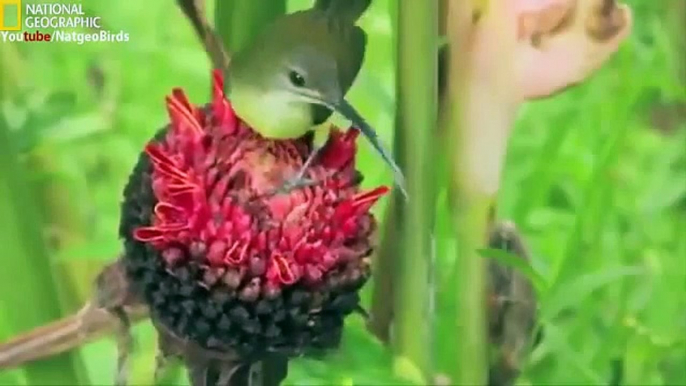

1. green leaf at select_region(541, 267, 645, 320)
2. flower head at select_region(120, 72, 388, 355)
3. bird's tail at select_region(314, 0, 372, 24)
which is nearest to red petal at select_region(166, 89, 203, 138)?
flower head at select_region(120, 72, 388, 355)

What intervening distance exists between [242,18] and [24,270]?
0.70ft

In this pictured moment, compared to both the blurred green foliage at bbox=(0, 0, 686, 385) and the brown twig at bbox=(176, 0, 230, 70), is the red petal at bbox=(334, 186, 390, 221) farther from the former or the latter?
the brown twig at bbox=(176, 0, 230, 70)

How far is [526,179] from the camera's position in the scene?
0.69 m

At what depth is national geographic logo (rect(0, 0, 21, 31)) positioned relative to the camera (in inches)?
25.6

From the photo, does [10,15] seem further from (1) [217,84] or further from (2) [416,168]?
(2) [416,168]

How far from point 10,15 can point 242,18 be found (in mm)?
145

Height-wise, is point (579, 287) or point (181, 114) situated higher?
point (181, 114)

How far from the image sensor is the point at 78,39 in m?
→ 0.65

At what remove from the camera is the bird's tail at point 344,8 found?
64cm

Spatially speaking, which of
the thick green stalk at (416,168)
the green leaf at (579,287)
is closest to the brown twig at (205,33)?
the thick green stalk at (416,168)

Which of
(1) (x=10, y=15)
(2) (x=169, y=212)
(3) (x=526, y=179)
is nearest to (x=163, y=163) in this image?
(2) (x=169, y=212)

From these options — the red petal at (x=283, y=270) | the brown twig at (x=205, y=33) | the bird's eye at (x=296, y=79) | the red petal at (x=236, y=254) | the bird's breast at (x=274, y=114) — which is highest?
the brown twig at (x=205, y=33)

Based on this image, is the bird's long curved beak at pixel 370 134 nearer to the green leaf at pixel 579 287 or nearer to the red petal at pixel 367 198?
the red petal at pixel 367 198

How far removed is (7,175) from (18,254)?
51mm
